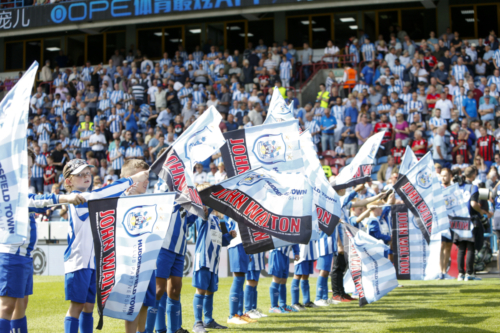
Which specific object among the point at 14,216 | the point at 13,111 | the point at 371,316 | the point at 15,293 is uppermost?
the point at 13,111

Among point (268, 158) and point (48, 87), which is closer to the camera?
point (268, 158)

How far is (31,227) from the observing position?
6004 mm

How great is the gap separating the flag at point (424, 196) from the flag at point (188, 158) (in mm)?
3638

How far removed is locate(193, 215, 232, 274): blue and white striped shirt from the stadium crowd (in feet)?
28.4

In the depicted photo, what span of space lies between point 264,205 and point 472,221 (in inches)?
295

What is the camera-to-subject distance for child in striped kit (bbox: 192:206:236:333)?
769 centimetres

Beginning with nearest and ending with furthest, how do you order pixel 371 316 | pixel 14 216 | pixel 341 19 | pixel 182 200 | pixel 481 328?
pixel 14 216 → pixel 182 200 → pixel 481 328 → pixel 371 316 → pixel 341 19

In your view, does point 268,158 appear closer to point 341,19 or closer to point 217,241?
point 217,241

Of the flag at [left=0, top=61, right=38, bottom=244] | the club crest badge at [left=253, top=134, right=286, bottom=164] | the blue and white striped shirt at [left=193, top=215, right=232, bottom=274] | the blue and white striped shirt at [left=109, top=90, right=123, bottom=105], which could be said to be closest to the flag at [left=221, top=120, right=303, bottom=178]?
the club crest badge at [left=253, top=134, right=286, bottom=164]

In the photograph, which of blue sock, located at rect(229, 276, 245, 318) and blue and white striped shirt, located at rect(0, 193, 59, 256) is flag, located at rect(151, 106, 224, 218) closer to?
blue and white striped shirt, located at rect(0, 193, 59, 256)

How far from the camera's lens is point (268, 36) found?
27203 millimetres

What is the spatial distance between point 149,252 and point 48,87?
2403 cm

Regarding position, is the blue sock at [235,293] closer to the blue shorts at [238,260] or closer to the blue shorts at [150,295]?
the blue shorts at [238,260]

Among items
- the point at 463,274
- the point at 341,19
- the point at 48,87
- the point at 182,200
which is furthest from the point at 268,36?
the point at 182,200
